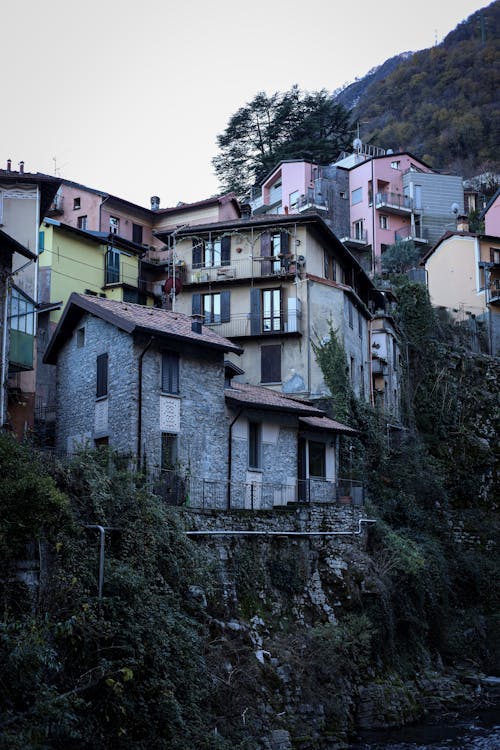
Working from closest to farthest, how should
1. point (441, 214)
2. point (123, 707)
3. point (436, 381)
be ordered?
point (123, 707) < point (436, 381) < point (441, 214)

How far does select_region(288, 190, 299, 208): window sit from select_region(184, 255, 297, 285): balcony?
28838 millimetres

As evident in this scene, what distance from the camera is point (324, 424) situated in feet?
129

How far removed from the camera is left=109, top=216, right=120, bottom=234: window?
207 ft

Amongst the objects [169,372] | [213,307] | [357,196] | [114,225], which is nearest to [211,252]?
[213,307]

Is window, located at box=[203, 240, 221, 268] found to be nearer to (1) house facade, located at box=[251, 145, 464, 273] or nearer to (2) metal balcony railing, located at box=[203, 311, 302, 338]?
(2) metal balcony railing, located at box=[203, 311, 302, 338]

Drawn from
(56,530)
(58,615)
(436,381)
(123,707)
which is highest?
(436,381)

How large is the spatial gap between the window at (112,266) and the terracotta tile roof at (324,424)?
19.8 m

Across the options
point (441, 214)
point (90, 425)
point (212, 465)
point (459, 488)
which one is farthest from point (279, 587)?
point (441, 214)

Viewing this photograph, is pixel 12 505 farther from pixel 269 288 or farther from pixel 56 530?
pixel 269 288

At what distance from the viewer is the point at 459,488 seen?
158 feet

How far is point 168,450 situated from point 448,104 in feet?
322

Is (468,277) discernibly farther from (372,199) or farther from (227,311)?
(227,311)

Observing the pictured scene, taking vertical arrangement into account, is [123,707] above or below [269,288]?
below

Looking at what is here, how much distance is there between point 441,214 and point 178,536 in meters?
62.7
